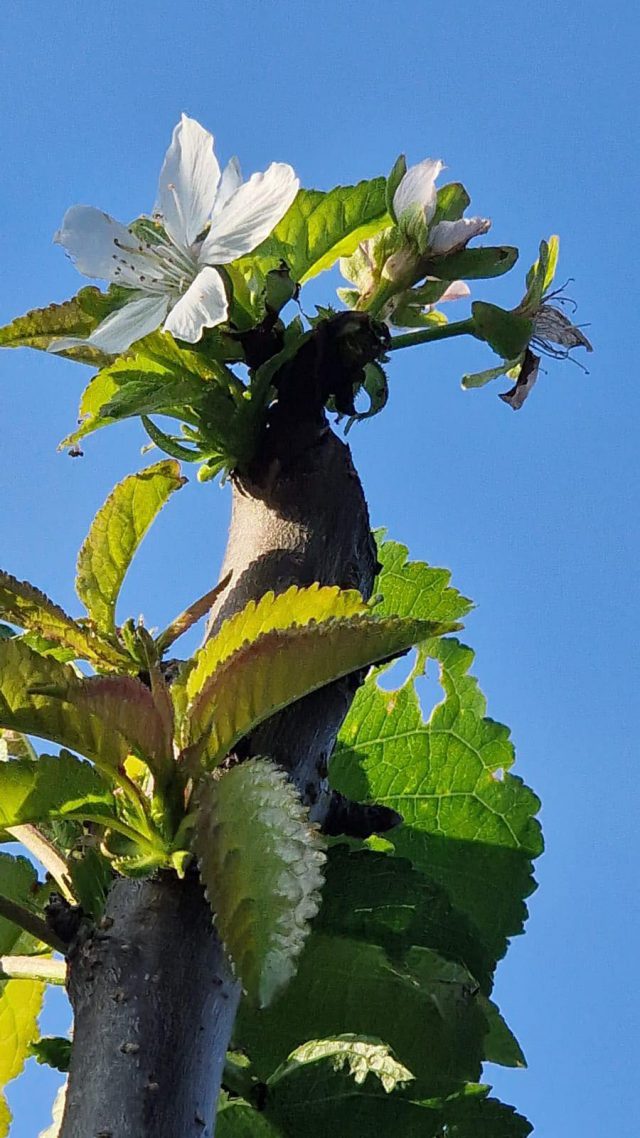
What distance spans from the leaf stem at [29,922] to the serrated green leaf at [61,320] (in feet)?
1.73

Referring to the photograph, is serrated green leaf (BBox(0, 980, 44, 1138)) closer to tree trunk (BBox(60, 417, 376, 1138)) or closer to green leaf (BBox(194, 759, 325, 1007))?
tree trunk (BBox(60, 417, 376, 1138))

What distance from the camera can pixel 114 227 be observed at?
3.75 ft

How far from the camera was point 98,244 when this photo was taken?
1135mm

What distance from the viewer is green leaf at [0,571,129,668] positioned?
869 millimetres

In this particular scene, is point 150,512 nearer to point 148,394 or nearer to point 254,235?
point 148,394

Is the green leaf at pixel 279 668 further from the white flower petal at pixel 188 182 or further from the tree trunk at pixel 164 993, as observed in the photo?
the white flower petal at pixel 188 182

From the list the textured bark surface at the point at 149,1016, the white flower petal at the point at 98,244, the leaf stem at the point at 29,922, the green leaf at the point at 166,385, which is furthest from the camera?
the white flower petal at the point at 98,244

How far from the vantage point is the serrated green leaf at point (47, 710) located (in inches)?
27.1

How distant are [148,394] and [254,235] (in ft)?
0.60

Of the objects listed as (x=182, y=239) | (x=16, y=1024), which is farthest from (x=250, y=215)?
(x=16, y=1024)

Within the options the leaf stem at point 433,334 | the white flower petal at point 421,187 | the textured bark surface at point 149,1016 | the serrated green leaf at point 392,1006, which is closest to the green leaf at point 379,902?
the serrated green leaf at point 392,1006

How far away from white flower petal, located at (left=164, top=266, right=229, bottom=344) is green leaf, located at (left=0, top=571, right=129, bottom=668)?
254 millimetres

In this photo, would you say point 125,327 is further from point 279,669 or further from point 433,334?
point 279,669

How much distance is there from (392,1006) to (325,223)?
75cm
